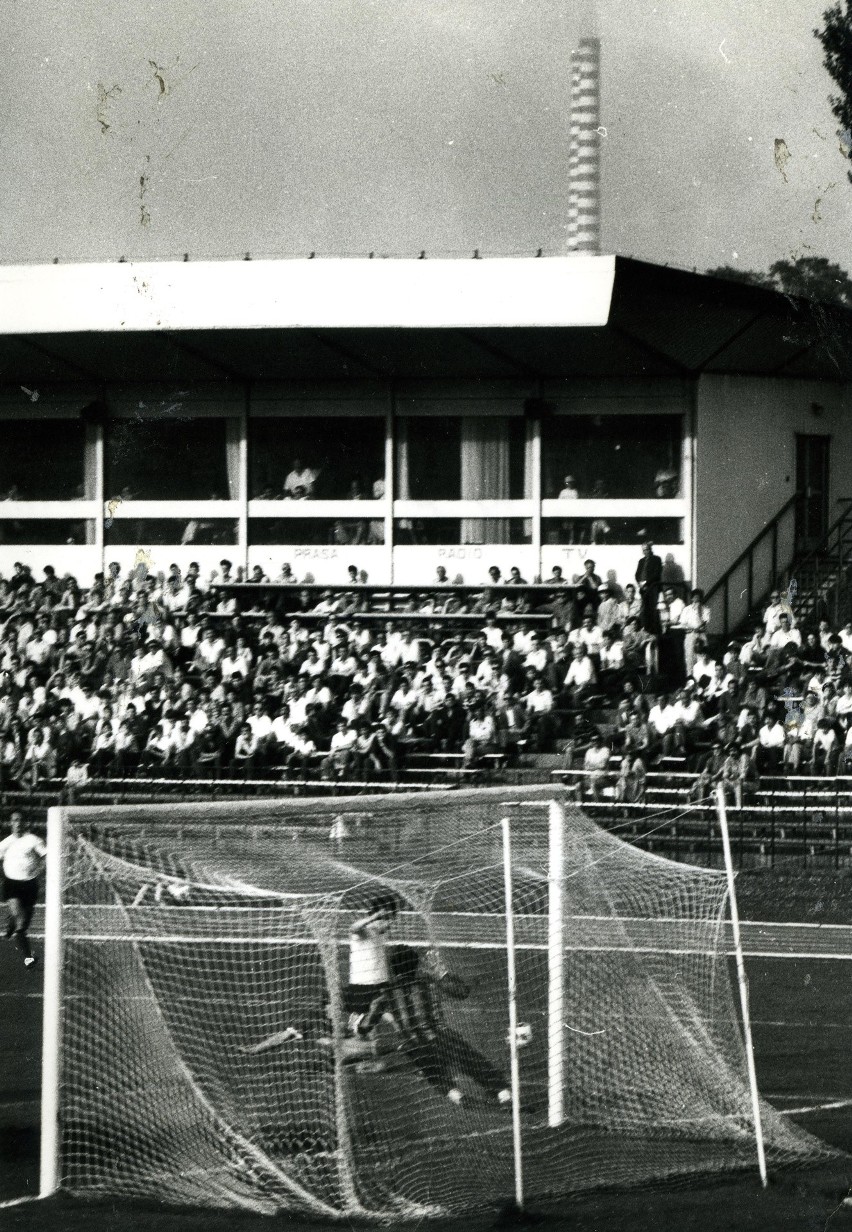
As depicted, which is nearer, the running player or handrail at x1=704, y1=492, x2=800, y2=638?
the running player

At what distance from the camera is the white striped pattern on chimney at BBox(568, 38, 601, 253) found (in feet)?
125

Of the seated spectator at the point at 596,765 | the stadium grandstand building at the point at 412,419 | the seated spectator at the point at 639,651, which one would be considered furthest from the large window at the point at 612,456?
the seated spectator at the point at 596,765

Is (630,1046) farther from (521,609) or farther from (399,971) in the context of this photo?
(521,609)

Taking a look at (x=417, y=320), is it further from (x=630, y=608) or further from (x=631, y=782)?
(x=631, y=782)

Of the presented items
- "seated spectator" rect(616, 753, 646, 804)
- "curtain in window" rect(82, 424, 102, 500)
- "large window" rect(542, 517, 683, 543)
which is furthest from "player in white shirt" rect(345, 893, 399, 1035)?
"curtain in window" rect(82, 424, 102, 500)

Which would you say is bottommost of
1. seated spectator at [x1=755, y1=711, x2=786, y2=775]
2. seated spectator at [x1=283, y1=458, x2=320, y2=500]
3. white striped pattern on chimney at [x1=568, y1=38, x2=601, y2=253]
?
seated spectator at [x1=755, y1=711, x2=786, y2=775]

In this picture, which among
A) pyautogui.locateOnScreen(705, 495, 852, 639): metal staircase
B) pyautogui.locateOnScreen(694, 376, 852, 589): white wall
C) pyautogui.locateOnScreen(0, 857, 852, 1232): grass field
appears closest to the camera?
pyautogui.locateOnScreen(0, 857, 852, 1232): grass field

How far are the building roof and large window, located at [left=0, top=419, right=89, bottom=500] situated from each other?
1807mm

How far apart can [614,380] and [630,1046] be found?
1991 centimetres

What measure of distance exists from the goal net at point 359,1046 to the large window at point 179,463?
64.4 ft

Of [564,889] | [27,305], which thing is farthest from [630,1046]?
[27,305]

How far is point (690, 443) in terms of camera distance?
28688 mm

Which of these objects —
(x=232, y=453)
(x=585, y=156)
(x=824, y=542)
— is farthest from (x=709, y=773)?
(x=585, y=156)

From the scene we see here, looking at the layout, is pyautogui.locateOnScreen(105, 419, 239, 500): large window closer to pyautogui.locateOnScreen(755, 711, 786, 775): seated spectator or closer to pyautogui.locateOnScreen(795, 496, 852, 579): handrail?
pyautogui.locateOnScreen(795, 496, 852, 579): handrail
